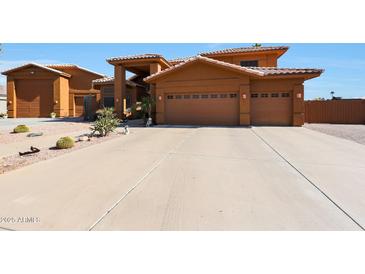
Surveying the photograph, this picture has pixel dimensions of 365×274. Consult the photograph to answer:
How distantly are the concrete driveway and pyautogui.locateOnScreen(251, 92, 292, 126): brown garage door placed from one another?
1018 centimetres

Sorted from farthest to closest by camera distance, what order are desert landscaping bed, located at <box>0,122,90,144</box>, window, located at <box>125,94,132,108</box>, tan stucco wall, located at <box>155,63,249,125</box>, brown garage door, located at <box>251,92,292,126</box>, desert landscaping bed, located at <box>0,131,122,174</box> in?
window, located at <box>125,94,132,108</box>, brown garage door, located at <box>251,92,292,126</box>, tan stucco wall, located at <box>155,63,249,125</box>, desert landscaping bed, located at <box>0,122,90,144</box>, desert landscaping bed, located at <box>0,131,122,174</box>

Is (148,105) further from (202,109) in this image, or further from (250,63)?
(250,63)

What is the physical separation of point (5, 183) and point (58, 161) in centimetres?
197

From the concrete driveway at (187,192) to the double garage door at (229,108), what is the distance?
1021cm

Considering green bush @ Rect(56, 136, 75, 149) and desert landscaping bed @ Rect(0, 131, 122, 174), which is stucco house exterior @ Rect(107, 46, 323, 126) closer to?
green bush @ Rect(56, 136, 75, 149)

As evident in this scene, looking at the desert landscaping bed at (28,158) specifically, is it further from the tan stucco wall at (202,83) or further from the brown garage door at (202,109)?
the tan stucco wall at (202,83)

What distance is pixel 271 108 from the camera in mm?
17500

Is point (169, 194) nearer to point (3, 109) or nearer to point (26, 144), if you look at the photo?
point (26, 144)

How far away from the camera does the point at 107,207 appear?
379 centimetres

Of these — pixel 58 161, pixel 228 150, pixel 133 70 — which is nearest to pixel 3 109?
pixel 133 70

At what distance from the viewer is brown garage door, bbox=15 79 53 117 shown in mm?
28953

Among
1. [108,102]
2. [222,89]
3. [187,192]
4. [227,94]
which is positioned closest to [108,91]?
[108,102]

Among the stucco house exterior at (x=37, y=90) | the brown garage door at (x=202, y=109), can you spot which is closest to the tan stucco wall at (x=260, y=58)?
the brown garage door at (x=202, y=109)

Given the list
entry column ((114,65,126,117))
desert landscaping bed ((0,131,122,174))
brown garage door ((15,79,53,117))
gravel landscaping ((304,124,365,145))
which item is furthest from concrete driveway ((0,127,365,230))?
brown garage door ((15,79,53,117))
